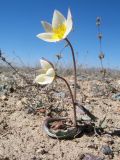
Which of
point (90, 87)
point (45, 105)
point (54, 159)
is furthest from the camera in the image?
point (90, 87)

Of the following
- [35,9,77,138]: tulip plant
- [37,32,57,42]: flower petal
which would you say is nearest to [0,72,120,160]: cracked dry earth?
[35,9,77,138]: tulip plant

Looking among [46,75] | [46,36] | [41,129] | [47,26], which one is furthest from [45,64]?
[41,129]

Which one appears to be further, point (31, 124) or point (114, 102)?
point (114, 102)

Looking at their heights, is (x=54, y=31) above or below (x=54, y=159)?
above

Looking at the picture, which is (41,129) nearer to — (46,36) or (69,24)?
(46,36)

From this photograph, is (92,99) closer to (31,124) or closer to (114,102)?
(114,102)

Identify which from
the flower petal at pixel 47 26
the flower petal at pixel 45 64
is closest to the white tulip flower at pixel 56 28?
the flower petal at pixel 47 26

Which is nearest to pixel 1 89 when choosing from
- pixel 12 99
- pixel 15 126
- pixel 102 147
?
pixel 12 99

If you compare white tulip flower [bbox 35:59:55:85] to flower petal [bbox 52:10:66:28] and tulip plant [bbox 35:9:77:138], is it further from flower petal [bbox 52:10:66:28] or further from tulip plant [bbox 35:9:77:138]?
flower petal [bbox 52:10:66:28]
